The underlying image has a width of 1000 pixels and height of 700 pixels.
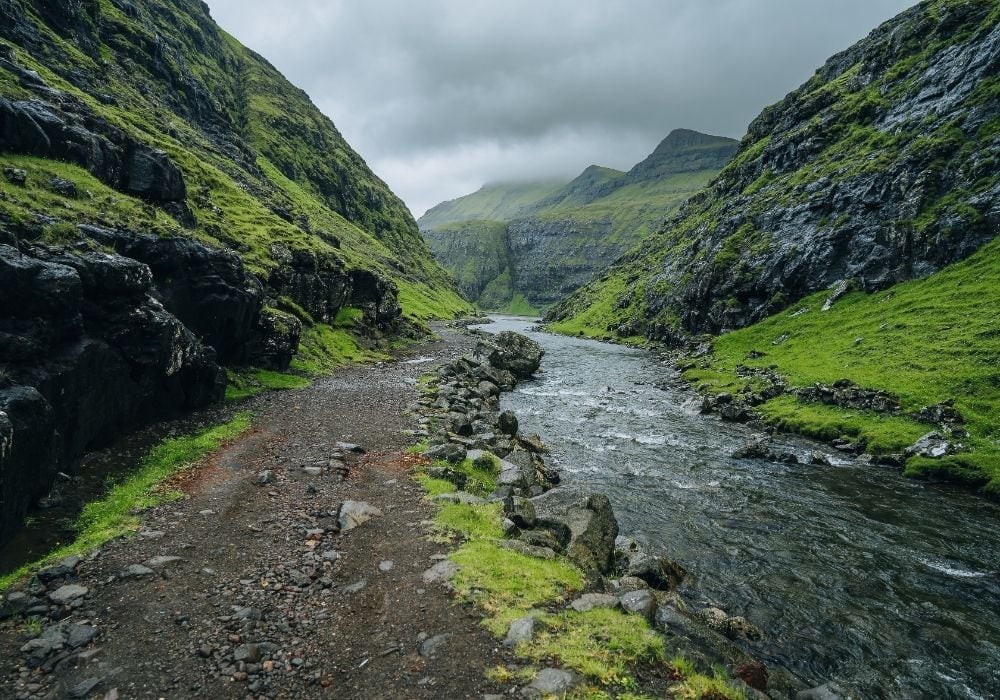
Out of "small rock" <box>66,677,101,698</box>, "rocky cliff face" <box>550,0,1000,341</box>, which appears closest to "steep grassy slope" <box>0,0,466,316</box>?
"small rock" <box>66,677,101,698</box>

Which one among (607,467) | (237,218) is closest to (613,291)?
(237,218)

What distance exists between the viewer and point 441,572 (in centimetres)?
1370

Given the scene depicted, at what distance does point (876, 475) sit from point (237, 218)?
65416 millimetres

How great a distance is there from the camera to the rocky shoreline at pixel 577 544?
11.7 m

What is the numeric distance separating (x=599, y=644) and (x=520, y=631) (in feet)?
5.84

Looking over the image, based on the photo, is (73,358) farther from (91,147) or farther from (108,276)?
(91,147)

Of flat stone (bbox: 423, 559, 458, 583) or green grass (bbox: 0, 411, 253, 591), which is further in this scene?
green grass (bbox: 0, 411, 253, 591)

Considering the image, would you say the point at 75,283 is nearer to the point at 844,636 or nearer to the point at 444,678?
the point at 444,678

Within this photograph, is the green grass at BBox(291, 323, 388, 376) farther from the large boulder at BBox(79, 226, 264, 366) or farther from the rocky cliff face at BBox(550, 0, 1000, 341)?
the rocky cliff face at BBox(550, 0, 1000, 341)

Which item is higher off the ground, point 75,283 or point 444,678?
point 75,283

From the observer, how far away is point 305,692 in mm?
Answer: 9820

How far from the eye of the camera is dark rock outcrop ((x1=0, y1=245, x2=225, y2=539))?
567 inches

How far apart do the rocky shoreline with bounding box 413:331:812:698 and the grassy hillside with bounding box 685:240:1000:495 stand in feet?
76.1

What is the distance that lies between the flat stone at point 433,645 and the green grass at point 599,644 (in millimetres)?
1742
